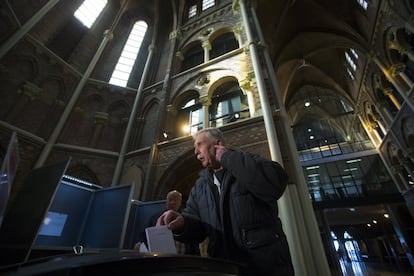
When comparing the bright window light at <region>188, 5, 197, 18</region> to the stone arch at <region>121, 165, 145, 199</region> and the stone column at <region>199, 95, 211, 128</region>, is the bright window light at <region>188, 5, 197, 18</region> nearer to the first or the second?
the stone column at <region>199, 95, 211, 128</region>

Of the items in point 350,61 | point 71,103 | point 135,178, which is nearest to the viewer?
point 135,178

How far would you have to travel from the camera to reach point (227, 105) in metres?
7.95

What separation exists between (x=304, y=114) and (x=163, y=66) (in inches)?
698

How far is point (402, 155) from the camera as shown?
11.6 metres

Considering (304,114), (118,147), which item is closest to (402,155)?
(304,114)

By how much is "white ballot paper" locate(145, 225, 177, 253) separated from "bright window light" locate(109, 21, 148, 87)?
10891 mm

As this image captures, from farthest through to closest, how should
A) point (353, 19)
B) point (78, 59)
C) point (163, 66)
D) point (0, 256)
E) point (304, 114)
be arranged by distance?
point (304, 114), point (353, 19), point (163, 66), point (78, 59), point (0, 256)

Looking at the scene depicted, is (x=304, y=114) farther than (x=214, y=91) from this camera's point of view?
Yes

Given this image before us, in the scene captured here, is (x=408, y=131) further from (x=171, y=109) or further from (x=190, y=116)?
(x=171, y=109)

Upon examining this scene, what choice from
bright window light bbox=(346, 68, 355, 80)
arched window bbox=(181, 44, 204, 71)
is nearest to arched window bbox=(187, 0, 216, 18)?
arched window bbox=(181, 44, 204, 71)

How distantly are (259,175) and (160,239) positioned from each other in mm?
799

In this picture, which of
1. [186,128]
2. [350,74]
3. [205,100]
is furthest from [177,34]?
[350,74]

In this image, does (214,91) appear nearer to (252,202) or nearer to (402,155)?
(252,202)

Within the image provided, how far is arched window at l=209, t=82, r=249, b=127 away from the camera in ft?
24.1
